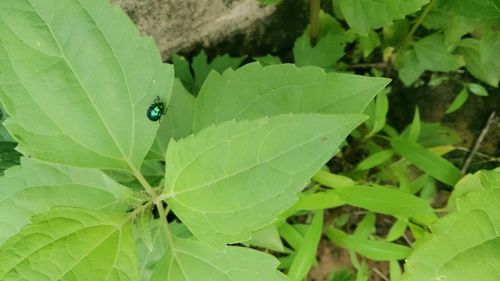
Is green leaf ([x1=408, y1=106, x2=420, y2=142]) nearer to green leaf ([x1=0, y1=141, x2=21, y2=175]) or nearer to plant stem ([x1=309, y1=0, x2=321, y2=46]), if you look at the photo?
plant stem ([x1=309, y1=0, x2=321, y2=46])

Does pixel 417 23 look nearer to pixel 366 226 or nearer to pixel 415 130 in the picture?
pixel 415 130

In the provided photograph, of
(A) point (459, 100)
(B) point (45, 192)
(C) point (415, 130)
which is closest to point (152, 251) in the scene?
(B) point (45, 192)

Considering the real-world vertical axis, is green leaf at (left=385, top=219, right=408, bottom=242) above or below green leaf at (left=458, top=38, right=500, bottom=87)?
below

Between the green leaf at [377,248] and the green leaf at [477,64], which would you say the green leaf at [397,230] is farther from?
the green leaf at [477,64]

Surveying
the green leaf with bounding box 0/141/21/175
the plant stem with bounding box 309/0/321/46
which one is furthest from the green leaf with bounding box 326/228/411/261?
the green leaf with bounding box 0/141/21/175

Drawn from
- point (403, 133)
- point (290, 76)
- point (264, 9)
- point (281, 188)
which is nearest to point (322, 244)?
point (403, 133)

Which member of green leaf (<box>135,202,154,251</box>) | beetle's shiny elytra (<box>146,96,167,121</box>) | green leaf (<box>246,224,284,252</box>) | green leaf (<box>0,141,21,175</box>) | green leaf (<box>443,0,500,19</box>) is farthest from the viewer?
green leaf (<box>246,224,284,252</box>)
